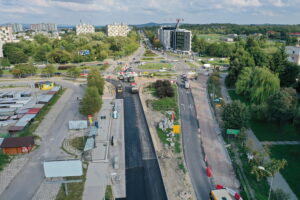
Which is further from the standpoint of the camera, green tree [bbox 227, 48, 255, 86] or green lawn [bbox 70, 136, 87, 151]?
green tree [bbox 227, 48, 255, 86]

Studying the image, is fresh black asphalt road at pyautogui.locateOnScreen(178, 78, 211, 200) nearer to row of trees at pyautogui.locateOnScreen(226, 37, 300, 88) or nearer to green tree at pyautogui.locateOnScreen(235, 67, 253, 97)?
green tree at pyautogui.locateOnScreen(235, 67, 253, 97)

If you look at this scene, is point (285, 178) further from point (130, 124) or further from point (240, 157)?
point (130, 124)

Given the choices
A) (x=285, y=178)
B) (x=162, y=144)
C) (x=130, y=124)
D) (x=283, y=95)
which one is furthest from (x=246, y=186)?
(x=130, y=124)

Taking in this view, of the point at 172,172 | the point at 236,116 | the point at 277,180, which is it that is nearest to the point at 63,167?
the point at 172,172

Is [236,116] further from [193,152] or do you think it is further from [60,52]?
[60,52]

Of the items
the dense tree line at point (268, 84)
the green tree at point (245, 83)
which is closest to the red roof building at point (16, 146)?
the dense tree line at point (268, 84)

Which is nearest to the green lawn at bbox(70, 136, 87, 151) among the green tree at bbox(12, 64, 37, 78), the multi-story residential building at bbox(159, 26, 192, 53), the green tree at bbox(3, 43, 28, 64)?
the green tree at bbox(12, 64, 37, 78)

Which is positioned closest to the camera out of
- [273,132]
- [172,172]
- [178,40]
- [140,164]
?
[172,172]
